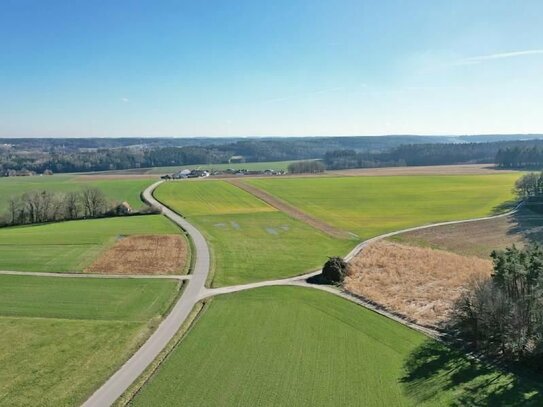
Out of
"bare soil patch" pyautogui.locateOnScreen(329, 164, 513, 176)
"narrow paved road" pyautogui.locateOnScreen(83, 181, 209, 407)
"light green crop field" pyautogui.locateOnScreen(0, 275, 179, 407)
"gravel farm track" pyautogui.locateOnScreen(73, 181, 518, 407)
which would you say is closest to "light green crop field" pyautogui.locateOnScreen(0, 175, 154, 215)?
"gravel farm track" pyautogui.locateOnScreen(73, 181, 518, 407)

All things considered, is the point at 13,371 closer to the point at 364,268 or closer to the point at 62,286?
the point at 62,286

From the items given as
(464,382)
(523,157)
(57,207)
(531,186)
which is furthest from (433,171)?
(464,382)

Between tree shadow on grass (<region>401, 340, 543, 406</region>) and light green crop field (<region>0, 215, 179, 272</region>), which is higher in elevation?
light green crop field (<region>0, 215, 179, 272</region>)

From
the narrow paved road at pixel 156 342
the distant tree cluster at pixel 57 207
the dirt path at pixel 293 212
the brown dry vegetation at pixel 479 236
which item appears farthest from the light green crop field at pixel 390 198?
the distant tree cluster at pixel 57 207

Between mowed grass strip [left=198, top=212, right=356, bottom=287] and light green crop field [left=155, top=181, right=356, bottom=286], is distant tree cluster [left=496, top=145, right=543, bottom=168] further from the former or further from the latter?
mowed grass strip [left=198, top=212, right=356, bottom=287]

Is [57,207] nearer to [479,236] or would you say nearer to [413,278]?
[413,278]

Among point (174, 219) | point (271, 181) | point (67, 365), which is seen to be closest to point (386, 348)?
point (67, 365)

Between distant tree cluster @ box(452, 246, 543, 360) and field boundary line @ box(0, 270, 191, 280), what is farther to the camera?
field boundary line @ box(0, 270, 191, 280)
